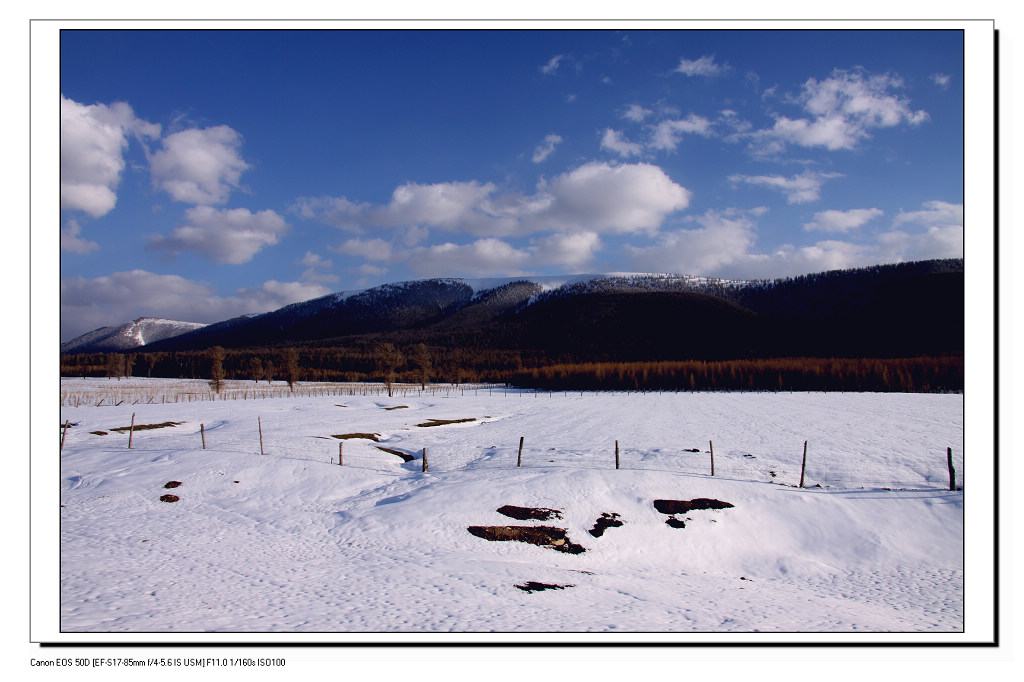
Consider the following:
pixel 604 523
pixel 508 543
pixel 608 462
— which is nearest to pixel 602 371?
pixel 608 462

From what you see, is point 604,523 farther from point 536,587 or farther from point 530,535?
point 536,587

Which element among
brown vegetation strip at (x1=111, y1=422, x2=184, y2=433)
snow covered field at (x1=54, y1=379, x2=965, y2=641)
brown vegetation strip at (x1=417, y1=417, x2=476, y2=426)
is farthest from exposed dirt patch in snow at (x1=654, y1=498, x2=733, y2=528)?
brown vegetation strip at (x1=111, y1=422, x2=184, y2=433)

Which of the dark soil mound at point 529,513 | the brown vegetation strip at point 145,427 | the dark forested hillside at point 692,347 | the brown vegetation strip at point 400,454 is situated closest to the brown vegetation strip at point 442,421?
the brown vegetation strip at point 400,454

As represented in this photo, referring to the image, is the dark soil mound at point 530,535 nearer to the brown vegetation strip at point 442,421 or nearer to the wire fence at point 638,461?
the wire fence at point 638,461

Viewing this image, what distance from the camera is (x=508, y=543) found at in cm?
1097

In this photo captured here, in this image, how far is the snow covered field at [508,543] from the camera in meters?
6.95

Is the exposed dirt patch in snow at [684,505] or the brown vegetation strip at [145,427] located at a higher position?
the exposed dirt patch in snow at [684,505]

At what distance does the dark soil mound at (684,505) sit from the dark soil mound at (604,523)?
54.7 inches

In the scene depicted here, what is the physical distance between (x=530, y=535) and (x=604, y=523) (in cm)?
208

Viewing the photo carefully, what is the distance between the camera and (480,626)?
6.41 meters

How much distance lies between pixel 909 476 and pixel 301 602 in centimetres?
2073

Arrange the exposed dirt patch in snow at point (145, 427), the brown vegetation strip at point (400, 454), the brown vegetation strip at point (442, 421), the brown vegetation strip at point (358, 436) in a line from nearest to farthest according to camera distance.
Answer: the brown vegetation strip at point (400, 454) → the brown vegetation strip at point (358, 436) → the exposed dirt patch in snow at point (145, 427) → the brown vegetation strip at point (442, 421)
